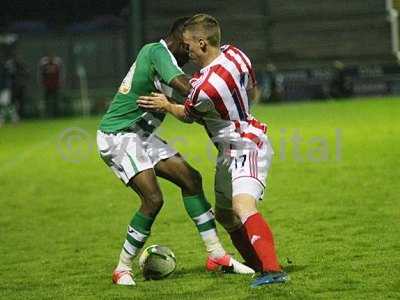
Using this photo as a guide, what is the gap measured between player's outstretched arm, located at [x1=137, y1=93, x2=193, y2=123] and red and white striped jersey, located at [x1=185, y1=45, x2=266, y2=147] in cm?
7

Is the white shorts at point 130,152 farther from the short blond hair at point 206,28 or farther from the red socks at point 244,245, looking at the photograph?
the short blond hair at point 206,28

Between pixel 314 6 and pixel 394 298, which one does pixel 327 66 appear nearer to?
pixel 314 6

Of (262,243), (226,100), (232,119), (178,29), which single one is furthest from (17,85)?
(262,243)

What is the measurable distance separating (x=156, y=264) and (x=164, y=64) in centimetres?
152

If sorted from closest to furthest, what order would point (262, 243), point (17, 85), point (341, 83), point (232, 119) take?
point (262, 243), point (232, 119), point (17, 85), point (341, 83)

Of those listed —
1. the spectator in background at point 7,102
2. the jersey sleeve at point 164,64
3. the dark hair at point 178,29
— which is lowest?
the spectator in background at point 7,102

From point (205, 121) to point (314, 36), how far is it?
26890 millimetres

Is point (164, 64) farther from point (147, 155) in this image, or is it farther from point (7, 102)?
point (7, 102)

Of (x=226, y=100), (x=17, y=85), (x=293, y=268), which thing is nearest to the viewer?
(x=226, y=100)

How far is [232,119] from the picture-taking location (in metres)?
7.30

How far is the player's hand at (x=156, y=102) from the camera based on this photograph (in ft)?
24.2

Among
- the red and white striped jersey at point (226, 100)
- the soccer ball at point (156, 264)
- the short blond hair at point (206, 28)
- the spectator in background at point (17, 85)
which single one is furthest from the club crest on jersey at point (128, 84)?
the spectator in background at point (17, 85)

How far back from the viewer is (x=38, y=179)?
15.3 metres

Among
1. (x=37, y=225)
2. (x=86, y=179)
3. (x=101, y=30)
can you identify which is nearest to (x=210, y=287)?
(x=37, y=225)
